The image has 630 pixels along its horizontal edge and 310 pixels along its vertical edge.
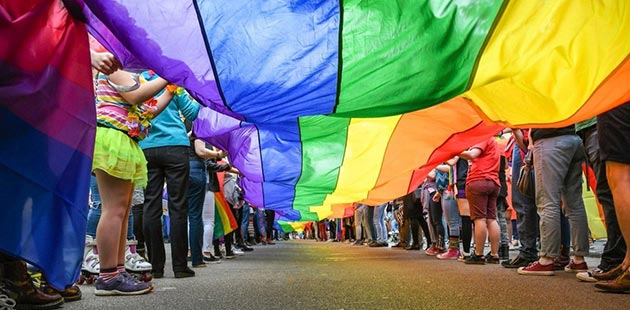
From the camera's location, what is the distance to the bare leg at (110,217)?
120 inches

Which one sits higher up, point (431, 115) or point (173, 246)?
point (431, 115)

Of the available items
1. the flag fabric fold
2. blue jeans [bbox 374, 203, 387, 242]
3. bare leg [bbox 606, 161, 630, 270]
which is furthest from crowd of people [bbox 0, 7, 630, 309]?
blue jeans [bbox 374, 203, 387, 242]

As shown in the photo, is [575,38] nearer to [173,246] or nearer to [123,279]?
[123,279]

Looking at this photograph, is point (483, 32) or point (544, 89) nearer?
point (483, 32)

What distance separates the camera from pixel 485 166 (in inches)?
213

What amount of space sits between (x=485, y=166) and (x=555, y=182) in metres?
1.38

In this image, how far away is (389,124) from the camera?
15.6 ft

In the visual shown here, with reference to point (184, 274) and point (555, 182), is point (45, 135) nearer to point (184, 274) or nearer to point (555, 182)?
point (184, 274)

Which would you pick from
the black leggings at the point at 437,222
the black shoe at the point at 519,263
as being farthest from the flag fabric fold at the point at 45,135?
the black leggings at the point at 437,222

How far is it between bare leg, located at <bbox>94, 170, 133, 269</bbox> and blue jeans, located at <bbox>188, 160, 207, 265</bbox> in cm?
229

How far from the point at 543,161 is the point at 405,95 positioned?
1734 millimetres

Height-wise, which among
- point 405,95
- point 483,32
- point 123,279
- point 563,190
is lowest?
point 123,279

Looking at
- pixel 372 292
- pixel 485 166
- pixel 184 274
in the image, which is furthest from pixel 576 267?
pixel 184 274

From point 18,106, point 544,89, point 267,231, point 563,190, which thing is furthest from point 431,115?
point 267,231
